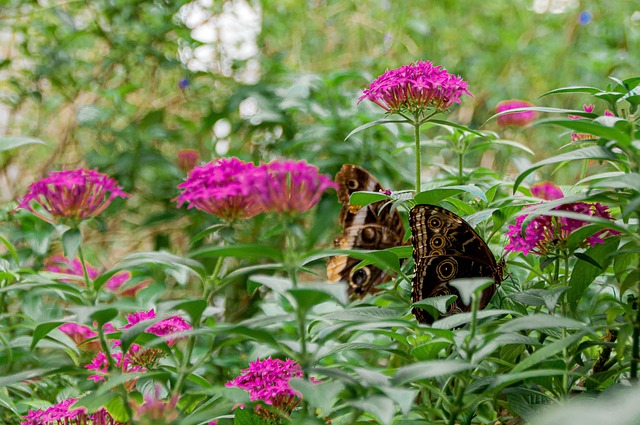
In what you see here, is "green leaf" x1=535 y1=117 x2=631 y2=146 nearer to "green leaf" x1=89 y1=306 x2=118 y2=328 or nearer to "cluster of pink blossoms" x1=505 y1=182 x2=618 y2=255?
"cluster of pink blossoms" x1=505 y1=182 x2=618 y2=255

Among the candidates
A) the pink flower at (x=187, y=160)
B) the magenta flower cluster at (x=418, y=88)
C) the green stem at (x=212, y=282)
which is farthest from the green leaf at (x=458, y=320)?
the pink flower at (x=187, y=160)

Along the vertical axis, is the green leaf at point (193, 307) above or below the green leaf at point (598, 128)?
below

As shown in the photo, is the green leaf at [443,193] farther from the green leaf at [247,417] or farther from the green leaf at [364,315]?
the green leaf at [247,417]

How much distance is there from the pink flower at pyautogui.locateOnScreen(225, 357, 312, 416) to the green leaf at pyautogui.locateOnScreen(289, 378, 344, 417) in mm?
126

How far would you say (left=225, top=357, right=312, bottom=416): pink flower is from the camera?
0.68 m

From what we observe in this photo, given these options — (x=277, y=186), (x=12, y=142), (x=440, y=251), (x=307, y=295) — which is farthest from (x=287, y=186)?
(x=12, y=142)

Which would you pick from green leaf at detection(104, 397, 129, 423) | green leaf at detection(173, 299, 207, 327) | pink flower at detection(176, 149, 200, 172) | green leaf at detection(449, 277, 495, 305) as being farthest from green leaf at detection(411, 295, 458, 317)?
pink flower at detection(176, 149, 200, 172)

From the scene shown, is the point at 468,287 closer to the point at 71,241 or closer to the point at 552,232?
the point at 552,232

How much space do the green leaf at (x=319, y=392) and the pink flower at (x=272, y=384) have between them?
0.13 metres

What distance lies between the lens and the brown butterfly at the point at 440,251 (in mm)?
780

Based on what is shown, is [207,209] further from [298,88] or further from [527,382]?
[298,88]

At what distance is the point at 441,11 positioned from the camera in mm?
2807

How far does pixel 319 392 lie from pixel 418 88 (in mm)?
465

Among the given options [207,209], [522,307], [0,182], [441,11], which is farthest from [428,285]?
[441,11]
